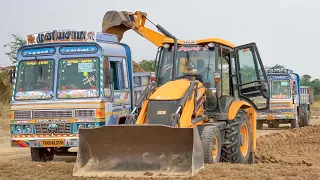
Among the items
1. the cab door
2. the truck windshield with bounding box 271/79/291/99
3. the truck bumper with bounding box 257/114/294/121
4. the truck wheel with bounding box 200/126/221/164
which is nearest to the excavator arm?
Answer: the cab door

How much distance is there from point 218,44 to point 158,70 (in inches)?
52.2

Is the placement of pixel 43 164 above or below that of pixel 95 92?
below

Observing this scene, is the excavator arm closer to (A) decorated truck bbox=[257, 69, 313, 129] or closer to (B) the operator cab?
(B) the operator cab

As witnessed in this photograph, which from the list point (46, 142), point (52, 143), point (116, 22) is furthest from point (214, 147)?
point (116, 22)

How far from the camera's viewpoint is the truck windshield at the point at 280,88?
82.2 feet

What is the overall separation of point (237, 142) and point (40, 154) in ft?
14.5

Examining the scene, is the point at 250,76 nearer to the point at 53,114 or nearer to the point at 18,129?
the point at 53,114

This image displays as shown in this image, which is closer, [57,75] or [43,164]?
[43,164]

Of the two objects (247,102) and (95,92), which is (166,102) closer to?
(95,92)

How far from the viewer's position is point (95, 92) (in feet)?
38.5

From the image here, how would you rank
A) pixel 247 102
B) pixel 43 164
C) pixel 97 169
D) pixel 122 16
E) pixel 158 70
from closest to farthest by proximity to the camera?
1. pixel 97 169
2. pixel 43 164
3. pixel 158 70
4. pixel 247 102
5. pixel 122 16

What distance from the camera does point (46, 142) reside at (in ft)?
38.9

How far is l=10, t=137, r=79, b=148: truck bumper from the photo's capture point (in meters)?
11.7

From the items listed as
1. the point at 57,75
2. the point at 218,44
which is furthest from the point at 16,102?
the point at 218,44
